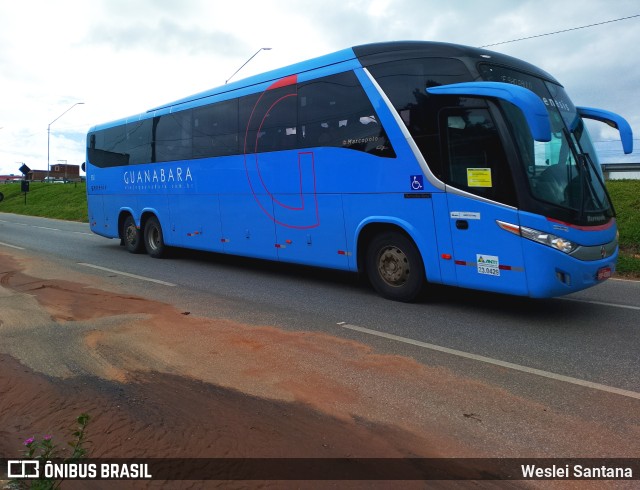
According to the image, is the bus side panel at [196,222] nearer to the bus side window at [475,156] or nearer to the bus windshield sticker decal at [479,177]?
the bus side window at [475,156]

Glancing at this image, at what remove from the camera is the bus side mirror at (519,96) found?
5609 mm

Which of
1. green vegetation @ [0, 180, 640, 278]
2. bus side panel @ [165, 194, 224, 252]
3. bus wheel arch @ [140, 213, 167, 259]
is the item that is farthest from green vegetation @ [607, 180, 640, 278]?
bus wheel arch @ [140, 213, 167, 259]

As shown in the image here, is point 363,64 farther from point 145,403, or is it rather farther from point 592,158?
point 145,403

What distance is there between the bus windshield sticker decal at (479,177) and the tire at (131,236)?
9320 mm

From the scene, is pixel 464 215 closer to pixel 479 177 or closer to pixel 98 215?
Answer: pixel 479 177

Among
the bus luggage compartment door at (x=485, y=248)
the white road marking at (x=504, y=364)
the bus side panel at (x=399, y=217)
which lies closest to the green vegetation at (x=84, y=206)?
the bus luggage compartment door at (x=485, y=248)

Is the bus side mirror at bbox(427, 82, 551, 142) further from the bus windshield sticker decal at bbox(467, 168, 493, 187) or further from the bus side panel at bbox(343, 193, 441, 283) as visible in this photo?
the bus side panel at bbox(343, 193, 441, 283)

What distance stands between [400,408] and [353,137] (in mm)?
4813

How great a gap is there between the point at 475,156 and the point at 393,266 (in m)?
1.99

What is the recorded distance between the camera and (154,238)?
43.4 feet

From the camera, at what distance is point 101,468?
326 centimetres

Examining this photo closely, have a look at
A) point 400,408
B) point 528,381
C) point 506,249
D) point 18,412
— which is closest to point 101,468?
point 18,412

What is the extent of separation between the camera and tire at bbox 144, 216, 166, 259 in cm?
1286

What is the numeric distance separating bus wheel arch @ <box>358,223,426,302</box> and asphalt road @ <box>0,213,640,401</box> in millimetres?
227
